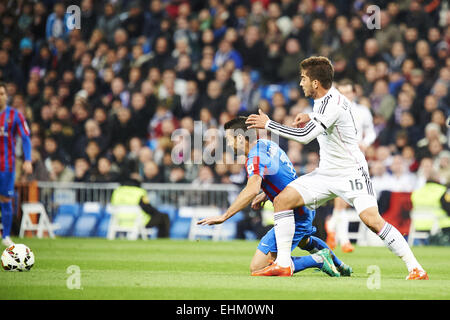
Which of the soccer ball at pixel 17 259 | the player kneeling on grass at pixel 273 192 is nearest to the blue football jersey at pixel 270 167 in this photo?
the player kneeling on grass at pixel 273 192

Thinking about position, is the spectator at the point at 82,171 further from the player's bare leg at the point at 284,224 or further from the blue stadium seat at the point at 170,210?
the player's bare leg at the point at 284,224

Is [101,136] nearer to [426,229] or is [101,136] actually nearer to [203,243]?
[203,243]

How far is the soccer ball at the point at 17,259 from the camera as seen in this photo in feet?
29.6

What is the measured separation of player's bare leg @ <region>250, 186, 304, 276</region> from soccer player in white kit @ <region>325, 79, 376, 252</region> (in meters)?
3.47

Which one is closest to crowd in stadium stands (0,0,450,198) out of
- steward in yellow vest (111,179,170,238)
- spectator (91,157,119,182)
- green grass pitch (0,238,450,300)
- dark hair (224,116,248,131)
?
spectator (91,157,119,182)

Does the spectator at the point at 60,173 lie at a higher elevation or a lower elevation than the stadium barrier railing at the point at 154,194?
higher

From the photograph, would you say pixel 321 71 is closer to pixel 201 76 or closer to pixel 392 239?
pixel 392 239

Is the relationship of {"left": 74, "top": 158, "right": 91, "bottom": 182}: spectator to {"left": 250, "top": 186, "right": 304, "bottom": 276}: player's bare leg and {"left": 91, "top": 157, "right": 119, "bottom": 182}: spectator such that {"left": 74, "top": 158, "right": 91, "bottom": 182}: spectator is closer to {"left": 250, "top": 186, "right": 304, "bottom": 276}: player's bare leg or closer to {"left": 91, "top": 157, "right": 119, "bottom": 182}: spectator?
{"left": 91, "top": 157, "right": 119, "bottom": 182}: spectator

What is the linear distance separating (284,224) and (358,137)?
355 centimetres

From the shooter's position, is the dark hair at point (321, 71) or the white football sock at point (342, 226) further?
the white football sock at point (342, 226)

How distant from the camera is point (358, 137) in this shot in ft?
38.5

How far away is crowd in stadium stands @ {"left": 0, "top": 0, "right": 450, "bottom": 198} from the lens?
669 inches

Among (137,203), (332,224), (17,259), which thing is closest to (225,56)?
(137,203)

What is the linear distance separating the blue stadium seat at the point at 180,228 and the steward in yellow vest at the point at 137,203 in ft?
0.41
